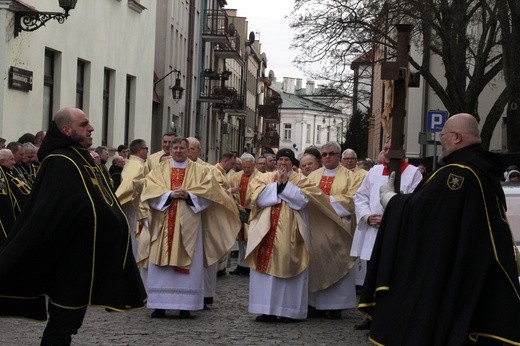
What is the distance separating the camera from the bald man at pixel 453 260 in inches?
287

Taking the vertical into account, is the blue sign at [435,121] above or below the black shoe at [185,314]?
above

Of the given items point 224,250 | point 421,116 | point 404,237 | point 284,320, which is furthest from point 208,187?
point 421,116

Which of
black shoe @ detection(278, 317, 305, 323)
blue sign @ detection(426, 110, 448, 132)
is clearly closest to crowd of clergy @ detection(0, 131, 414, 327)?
black shoe @ detection(278, 317, 305, 323)

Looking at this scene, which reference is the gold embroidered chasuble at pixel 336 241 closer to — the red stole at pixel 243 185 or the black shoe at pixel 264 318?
the black shoe at pixel 264 318

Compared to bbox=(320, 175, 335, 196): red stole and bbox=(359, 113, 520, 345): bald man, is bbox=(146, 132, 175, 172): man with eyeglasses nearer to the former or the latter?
bbox=(320, 175, 335, 196): red stole

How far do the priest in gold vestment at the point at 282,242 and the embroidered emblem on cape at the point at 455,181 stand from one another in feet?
17.4

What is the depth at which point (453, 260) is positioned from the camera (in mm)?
7402

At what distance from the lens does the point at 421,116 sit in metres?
45.9

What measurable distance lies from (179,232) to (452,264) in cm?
584

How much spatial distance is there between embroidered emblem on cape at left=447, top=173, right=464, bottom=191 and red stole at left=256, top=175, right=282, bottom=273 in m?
5.43

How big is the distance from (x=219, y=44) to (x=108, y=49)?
3601cm

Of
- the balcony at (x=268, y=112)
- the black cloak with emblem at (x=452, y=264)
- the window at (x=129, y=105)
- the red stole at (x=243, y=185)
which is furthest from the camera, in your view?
the balcony at (x=268, y=112)

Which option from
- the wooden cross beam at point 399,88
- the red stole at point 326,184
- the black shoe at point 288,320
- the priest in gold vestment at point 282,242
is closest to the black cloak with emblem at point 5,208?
the priest in gold vestment at point 282,242

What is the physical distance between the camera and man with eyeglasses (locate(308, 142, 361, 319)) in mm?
13352
